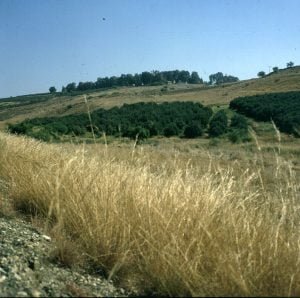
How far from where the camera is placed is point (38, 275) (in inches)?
145

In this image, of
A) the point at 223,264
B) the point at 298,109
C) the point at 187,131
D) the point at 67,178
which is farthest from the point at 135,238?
the point at 298,109

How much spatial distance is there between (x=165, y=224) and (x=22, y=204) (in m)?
2.33

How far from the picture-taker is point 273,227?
399 centimetres

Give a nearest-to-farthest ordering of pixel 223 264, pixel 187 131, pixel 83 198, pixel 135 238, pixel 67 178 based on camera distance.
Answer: pixel 223 264
pixel 135 238
pixel 83 198
pixel 67 178
pixel 187 131

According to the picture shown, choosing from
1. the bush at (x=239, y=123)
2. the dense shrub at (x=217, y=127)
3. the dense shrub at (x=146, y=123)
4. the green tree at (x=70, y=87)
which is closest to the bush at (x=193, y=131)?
the dense shrub at (x=146, y=123)

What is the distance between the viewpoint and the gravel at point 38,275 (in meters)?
3.40

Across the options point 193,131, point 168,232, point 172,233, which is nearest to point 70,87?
point 193,131

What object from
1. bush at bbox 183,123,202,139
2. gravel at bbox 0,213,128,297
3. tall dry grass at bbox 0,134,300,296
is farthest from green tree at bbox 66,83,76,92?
gravel at bbox 0,213,128,297

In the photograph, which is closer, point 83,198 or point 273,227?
point 273,227

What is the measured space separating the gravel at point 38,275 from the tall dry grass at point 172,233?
14cm

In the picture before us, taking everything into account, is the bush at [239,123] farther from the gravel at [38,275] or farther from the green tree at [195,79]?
the green tree at [195,79]

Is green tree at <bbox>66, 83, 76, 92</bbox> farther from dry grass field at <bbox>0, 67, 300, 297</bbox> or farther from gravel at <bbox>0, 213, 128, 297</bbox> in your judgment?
gravel at <bbox>0, 213, 128, 297</bbox>

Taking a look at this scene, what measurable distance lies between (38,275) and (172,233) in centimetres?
95

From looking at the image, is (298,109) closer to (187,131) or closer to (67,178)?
(187,131)
